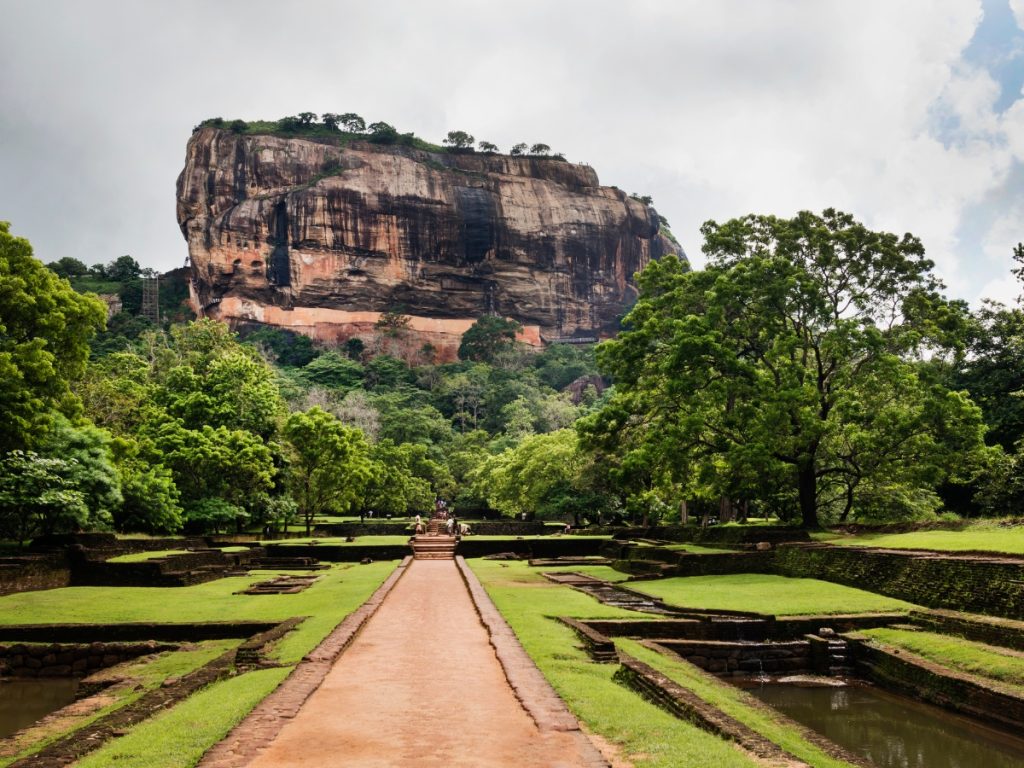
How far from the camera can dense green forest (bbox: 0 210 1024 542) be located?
2127 centimetres

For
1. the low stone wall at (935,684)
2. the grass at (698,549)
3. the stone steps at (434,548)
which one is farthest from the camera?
the stone steps at (434,548)

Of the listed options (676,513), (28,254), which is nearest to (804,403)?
(676,513)

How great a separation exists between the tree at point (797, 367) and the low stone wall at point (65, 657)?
15.1 metres

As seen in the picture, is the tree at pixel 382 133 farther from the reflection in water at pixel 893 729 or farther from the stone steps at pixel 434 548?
the reflection in water at pixel 893 729

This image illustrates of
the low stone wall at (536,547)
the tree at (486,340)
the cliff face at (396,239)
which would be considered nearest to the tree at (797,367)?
the low stone wall at (536,547)

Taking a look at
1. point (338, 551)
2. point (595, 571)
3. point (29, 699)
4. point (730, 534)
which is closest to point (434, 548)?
point (338, 551)

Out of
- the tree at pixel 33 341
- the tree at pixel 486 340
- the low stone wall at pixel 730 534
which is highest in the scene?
the tree at pixel 486 340

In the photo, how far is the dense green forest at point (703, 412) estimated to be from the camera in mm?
21266

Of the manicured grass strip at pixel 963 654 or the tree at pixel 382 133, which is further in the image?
the tree at pixel 382 133

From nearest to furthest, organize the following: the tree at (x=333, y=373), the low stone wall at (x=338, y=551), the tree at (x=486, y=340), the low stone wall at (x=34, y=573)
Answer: the low stone wall at (x=34, y=573)
the low stone wall at (x=338, y=551)
the tree at (x=333, y=373)
the tree at (x=486, y=340)

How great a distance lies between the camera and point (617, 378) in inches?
1088

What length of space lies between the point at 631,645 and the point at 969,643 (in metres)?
4.91

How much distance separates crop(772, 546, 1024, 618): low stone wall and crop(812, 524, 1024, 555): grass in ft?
2.57

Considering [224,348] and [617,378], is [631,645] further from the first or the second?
[224,348]
